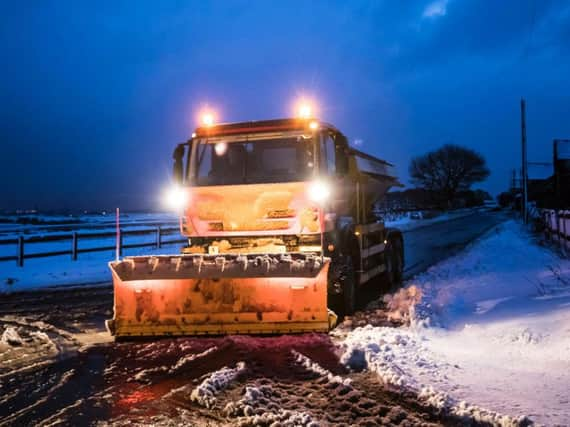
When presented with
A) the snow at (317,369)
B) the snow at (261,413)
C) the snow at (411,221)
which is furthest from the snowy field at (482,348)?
the snow at (411,221)

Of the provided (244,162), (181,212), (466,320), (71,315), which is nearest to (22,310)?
(71,315)

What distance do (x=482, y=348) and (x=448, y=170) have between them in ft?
278

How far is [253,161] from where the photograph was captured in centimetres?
861

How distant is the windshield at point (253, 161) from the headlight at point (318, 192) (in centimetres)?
19

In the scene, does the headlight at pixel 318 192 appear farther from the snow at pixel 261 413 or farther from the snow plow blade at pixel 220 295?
the snow at pixel 261 413

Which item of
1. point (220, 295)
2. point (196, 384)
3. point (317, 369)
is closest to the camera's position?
point (196, 384)

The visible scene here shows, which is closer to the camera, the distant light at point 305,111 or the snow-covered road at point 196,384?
the snow-covered road at point 196,384

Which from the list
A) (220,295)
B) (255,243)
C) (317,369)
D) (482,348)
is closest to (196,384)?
(317,369)

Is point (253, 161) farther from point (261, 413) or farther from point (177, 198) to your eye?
point (261, 413)

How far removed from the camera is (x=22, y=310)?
Answer: 34.1ft

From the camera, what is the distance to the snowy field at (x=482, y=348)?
15.3 ft

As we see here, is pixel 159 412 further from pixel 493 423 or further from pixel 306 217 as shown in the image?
pixel 306 217

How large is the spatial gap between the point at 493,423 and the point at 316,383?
5.89ft

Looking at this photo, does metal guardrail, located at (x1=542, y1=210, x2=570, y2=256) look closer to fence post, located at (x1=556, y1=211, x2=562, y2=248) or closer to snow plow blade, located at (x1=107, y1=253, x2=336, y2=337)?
fence post, located at (x1=556, y1=211, x2=562, y2=248)
